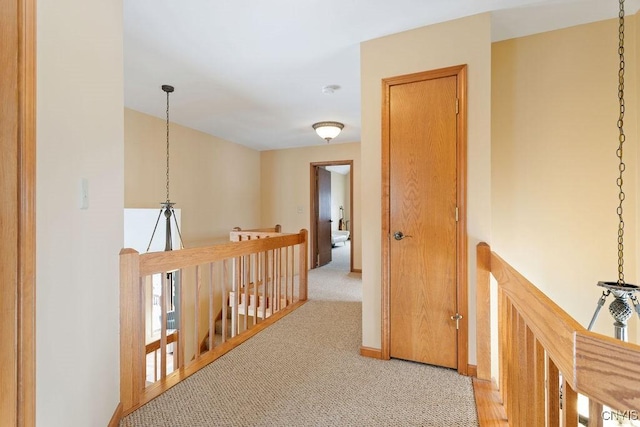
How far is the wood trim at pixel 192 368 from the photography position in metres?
1.62

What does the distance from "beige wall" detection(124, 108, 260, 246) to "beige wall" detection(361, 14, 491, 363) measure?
2977 millimetres

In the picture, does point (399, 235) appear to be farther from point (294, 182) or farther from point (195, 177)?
point (294, 182)

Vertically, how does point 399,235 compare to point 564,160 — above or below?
below

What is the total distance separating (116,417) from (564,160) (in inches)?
122

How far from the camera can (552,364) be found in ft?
2.92

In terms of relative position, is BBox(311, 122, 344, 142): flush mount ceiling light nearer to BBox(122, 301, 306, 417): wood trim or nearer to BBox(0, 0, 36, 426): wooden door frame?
BBox(122, 301, 306, 417): wood trim

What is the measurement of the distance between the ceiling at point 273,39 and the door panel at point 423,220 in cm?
49

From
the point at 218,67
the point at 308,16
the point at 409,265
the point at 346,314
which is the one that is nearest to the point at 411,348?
the point at 409,265

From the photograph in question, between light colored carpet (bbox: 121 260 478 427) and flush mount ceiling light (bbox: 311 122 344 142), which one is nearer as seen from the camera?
light colored carpet (bbox: 121 260 478 427)

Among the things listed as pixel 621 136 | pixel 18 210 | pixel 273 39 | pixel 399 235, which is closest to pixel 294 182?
pixel 273 39

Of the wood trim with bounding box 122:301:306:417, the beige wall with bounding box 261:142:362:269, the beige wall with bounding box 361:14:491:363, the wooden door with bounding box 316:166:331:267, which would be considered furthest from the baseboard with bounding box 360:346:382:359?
the wooden door with bounding box 316:166:331:267

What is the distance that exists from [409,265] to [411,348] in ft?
1.87

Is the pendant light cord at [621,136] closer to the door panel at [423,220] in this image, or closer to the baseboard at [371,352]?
the door panel at [423,220]

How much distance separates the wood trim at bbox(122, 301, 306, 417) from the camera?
5.33 feet
